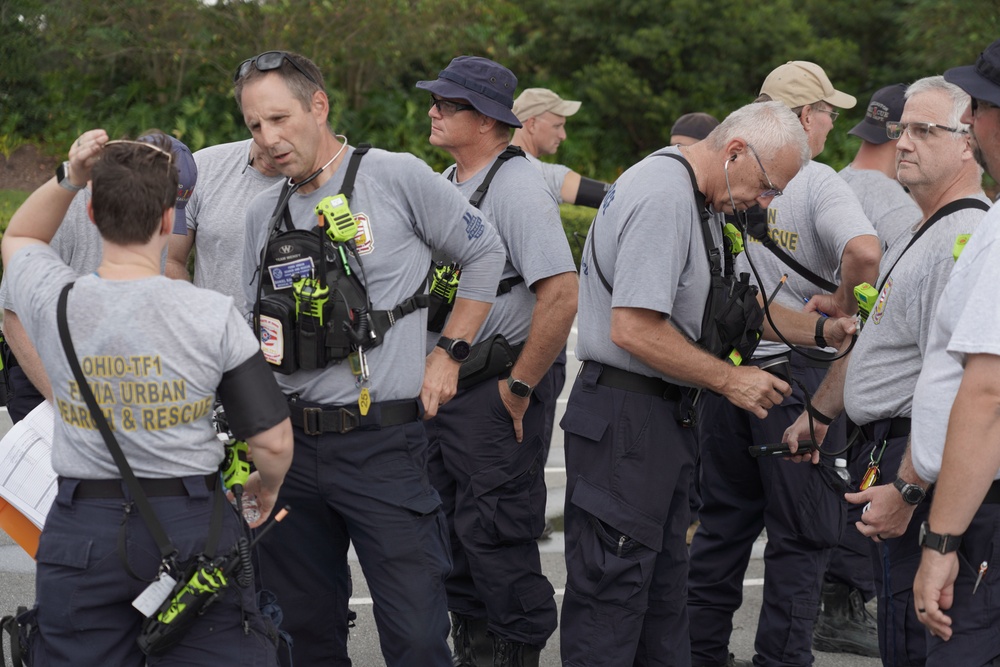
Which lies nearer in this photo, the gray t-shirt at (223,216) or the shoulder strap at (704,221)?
the shoulder strap at (704,221)

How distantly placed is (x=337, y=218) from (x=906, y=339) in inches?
65.6

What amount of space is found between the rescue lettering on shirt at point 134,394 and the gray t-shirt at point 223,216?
1463 mm

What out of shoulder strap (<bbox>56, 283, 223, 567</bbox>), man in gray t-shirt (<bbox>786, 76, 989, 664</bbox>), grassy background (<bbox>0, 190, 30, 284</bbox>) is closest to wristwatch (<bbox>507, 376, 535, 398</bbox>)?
man in gray t-shirt (<bbox>786, 76, 989, 664</bbox>)

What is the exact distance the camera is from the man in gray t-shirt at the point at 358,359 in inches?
134

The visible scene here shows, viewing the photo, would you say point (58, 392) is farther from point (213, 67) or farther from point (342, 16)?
point (213, 67)

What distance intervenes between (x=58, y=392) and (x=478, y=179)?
7.10 feet

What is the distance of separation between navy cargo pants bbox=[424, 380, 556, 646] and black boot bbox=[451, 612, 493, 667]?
Answer: 219mm

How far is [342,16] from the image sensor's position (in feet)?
60.0

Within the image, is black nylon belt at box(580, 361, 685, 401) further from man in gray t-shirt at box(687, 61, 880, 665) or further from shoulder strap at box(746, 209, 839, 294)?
shoulder strap at box(746, 209, 839, 294)

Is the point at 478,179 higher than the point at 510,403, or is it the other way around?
the point at 478,179

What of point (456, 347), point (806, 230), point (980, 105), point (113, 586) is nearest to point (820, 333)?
point (806, 230)

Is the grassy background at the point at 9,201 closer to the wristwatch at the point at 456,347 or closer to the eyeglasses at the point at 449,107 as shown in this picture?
the eyeglasses at the point at 449,107

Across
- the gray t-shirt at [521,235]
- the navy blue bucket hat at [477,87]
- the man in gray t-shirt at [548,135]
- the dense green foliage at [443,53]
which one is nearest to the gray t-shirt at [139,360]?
the gray t-shirt at [521,235]

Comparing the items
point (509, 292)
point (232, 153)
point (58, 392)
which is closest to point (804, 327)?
point (509, 292)
